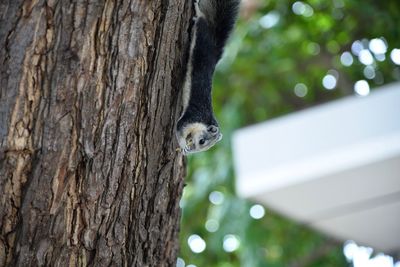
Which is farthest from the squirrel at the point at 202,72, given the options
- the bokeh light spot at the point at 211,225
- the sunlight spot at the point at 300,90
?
the sunlight spot at the point at 300,90

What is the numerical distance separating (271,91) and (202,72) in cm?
416

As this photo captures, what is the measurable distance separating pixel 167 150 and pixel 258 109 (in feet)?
14.2

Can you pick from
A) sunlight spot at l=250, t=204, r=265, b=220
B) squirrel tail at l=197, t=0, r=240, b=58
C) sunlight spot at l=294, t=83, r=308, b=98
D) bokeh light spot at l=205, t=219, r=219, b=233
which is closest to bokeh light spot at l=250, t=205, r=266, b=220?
sunlight spot at l=250, t=204, r=265, b=220

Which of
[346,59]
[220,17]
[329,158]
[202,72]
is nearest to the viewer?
[202,72]

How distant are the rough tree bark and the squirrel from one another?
9cm

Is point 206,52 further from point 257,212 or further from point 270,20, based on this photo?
point 257,212

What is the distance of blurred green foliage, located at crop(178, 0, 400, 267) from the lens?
5.50m

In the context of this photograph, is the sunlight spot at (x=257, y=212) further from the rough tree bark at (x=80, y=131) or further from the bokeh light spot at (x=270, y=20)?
the rough tree bark at (x=80, y=131)

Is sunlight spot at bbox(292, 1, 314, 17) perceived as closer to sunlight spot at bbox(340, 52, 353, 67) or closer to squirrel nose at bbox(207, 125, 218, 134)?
sunlight spot at bbox(340, 52, 353, 67)

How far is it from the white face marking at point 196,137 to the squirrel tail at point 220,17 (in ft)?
0.63

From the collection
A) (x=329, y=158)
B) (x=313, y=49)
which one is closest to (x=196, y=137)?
(x=329, y=158)

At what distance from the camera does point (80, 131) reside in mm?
1776

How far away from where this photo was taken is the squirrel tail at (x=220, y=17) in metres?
2.11

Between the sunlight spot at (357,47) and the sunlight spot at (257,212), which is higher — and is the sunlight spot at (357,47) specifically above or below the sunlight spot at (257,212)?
above
